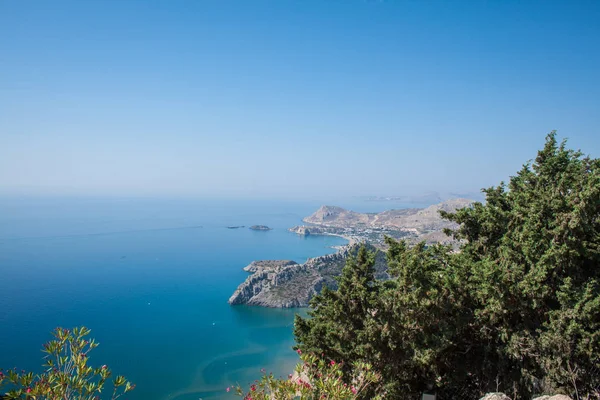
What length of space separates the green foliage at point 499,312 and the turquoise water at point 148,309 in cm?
2704

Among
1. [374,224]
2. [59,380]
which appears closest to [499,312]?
[59,380]

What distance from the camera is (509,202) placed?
40.2ft

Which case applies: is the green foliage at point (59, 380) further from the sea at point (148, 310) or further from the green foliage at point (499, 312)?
the sea at point (148, 310)

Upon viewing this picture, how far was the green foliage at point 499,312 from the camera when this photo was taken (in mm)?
8672

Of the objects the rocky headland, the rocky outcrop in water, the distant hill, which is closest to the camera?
the rocky outcrop in water

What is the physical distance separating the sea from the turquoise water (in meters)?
0.15

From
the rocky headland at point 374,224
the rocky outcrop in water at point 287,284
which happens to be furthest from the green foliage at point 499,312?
the rocky headland at point 374,224

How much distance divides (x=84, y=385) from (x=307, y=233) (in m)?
127

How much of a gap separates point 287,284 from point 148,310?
74.8ft

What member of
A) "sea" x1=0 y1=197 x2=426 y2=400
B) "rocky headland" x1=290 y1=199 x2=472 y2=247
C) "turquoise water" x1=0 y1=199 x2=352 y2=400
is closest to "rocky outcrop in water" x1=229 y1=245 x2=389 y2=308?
"sea" x1=0 y1=197 x2=426 y2=400

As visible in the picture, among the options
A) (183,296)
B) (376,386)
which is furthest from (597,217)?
(183,296)

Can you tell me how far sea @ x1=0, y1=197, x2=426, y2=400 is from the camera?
117 feet

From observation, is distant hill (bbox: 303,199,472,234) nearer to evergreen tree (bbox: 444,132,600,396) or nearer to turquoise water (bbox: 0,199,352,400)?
turquoise water (bbox: 0,199,352,400)

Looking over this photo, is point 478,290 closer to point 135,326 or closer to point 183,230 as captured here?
point 135,326
